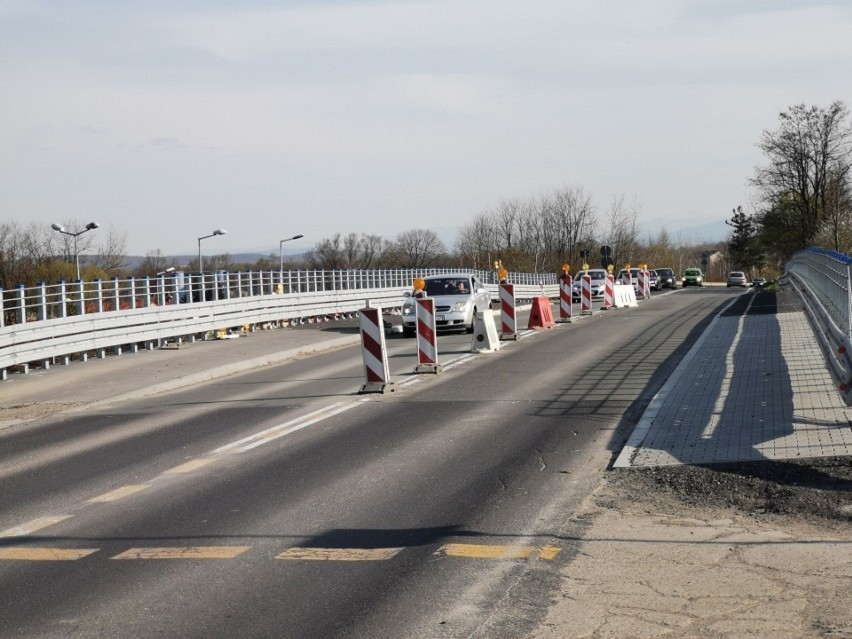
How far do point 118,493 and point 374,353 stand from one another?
252 inches

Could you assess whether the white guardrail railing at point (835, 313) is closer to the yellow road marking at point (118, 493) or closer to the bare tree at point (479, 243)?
the yellow road marking at point (118, 493)

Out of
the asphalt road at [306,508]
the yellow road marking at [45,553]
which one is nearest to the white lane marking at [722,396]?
the asphalt road at [306,508]

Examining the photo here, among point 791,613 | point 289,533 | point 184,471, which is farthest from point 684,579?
point 184,471

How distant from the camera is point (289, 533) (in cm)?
694

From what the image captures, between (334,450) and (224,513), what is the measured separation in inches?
99.5

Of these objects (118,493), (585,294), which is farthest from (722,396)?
(585,294)

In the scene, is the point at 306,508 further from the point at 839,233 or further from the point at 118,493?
the point at 839,233

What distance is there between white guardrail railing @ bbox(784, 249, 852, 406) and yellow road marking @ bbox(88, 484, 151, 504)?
5718 mm

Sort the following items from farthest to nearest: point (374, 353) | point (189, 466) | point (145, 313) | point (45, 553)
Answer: point (145, 313) → point (374, 353) → point (189, 466) → point (45, 553)

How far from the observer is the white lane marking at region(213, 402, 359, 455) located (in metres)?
10.3

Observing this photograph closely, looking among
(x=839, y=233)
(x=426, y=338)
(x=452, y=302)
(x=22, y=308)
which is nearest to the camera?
(x=426, y=338)

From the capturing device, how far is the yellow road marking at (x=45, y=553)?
21.4ft

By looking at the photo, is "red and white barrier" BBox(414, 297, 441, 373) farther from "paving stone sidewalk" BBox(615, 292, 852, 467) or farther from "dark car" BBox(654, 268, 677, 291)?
"dark car" BBox(654, 268, 677, 291)

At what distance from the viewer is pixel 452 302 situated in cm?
2570
